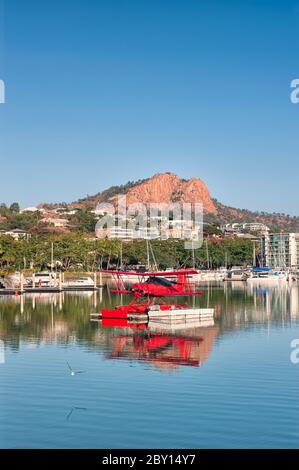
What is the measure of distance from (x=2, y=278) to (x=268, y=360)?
52785mm

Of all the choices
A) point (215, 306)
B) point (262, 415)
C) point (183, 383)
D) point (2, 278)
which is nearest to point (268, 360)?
point (183, 383)

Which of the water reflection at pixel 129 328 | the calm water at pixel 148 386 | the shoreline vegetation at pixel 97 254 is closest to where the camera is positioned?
the calm water at pixel 148 386

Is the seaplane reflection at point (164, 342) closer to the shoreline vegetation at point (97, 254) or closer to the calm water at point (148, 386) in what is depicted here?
the calm water at point (148, 386)

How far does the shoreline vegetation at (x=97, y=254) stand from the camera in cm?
10056

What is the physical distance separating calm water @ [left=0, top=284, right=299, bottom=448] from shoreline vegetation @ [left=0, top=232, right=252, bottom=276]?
48180mm

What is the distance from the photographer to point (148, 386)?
934 inches

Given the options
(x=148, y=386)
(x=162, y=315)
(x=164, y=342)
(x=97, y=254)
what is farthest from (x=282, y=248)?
(x=148, y=386)

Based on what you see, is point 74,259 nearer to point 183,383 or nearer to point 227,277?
point 227,277

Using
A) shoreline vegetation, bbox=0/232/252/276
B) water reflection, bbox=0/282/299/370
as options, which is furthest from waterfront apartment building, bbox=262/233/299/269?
water reflection, bbox=0/282/299/370

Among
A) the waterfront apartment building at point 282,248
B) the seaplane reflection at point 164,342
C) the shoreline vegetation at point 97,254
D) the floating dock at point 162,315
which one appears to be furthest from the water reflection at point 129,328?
the waterfront apartment building at point 282,248

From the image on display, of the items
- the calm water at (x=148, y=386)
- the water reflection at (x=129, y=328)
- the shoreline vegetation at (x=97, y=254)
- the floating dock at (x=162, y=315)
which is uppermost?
the shoreline vegetation at (x=97, y=254)

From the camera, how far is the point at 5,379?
25141 mm

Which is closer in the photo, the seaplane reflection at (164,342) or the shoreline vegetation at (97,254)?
the seaplane reflection at (164,342)

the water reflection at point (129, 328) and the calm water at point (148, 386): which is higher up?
the water reflection at point (129, 328)
